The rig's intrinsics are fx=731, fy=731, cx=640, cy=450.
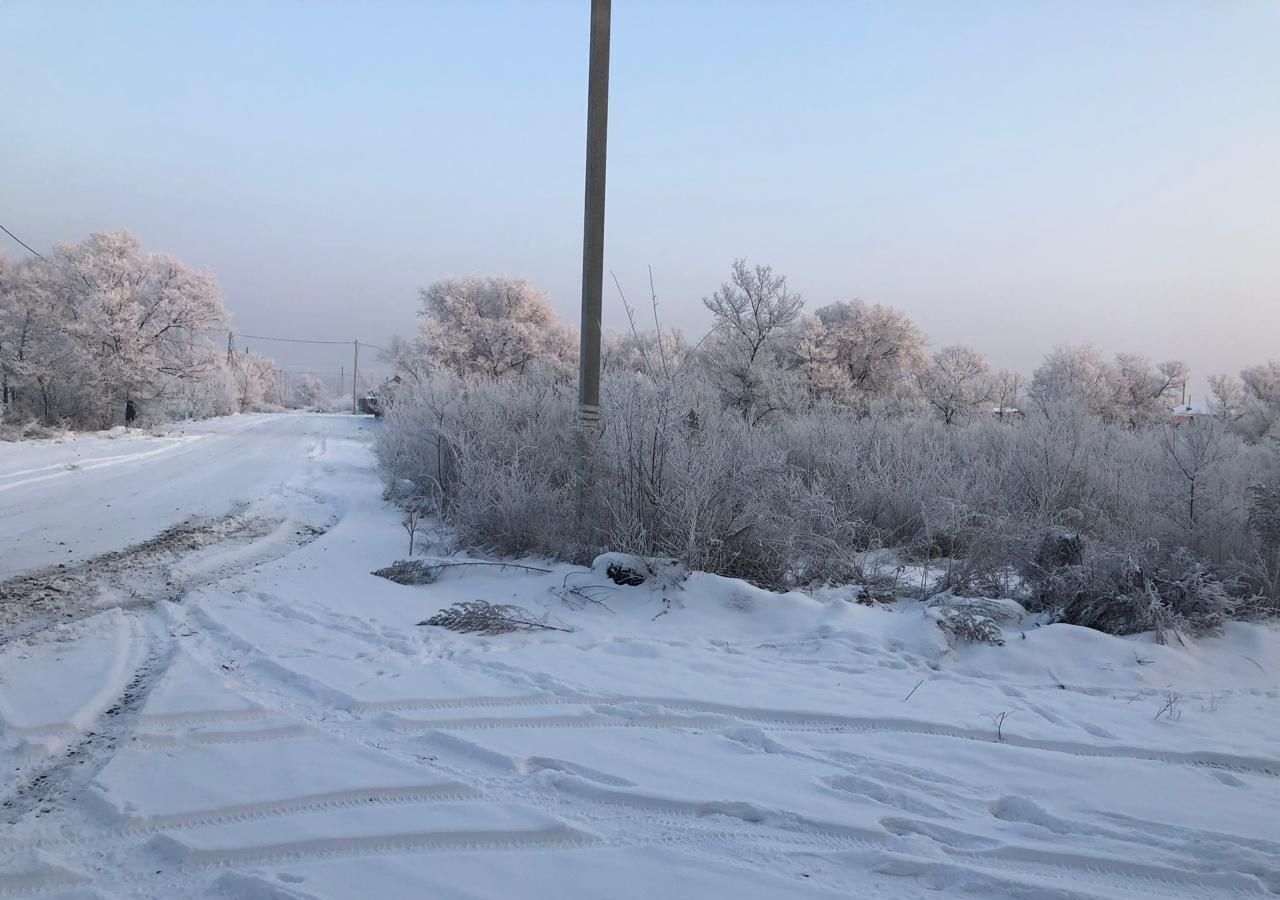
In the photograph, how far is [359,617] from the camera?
5.50 m

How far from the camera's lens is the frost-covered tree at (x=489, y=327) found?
35.5m

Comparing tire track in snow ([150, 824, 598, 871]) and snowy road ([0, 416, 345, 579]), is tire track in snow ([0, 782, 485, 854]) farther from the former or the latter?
snowy road ([0, 416, 345, 579])

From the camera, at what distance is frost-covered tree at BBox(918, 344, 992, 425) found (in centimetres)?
2865

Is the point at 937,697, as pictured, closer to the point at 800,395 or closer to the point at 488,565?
the point at 488,565

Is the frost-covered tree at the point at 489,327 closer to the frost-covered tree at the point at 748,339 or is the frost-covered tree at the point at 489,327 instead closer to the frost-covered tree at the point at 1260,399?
the frost-covered tree at the point at 748,339

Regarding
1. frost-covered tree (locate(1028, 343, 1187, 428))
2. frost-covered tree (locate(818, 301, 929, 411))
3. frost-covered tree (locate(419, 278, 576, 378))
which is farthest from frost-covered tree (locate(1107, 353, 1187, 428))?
frost-covered tree (locate(419, 278, 576, 378))

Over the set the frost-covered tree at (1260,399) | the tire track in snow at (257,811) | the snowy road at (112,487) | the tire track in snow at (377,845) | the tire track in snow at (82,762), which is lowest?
the snowy road at (112,487)

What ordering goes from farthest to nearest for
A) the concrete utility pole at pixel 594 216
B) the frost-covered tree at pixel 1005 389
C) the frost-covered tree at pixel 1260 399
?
1. the frost-covered tree at pixel 1005 389
2. the frost-covered tree at pixel 1260 399
3. the concrete utility pole at pixel 594 216

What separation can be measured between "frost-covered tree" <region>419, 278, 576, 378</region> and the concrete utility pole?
1038 inches

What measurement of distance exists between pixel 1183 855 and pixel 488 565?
223 inches

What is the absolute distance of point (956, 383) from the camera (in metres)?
32.0

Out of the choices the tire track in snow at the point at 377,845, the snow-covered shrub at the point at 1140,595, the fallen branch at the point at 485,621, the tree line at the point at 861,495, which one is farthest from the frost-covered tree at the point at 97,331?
the snow-covered shrub at the point at 1140,595

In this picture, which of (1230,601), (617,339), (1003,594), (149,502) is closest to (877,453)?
(1003,594)

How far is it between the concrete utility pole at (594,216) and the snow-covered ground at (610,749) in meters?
2.28
